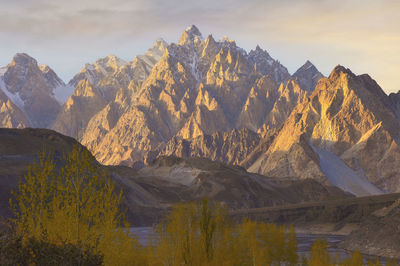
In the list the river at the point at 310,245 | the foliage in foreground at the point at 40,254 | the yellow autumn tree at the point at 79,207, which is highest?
the yellow autumn tree at the point at 79,207

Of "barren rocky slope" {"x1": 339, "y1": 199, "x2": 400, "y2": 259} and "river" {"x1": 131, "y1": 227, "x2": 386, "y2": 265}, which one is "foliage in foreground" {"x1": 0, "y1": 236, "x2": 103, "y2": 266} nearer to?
"river" {"x1": 131, "y1": 227, "x2": 386, "y2": 265}

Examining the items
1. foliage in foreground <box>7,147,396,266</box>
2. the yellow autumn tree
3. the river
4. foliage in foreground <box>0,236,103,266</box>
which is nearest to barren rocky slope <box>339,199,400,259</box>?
the river

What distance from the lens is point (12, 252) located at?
2872cm

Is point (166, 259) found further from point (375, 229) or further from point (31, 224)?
point (375, 229)

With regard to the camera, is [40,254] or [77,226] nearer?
[40,254]

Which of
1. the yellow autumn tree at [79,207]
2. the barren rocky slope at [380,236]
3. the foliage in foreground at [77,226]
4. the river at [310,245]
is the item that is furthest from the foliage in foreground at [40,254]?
the barren rocky slope at [380,236]

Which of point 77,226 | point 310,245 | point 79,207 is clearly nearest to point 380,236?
point 310,245

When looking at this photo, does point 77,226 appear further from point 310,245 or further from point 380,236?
point 310,245

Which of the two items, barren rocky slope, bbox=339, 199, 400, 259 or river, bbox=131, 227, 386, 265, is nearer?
river, bbox=131, 227, 386, 265

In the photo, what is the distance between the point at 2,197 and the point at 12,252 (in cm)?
15397

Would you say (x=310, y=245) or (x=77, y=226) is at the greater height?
(x=77, y=226)

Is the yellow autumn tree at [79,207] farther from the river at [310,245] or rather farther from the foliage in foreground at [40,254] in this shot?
the river at [310,245]

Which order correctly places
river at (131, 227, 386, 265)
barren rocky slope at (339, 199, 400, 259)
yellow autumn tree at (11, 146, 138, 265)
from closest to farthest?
yellow autumn tree at (11, 146, 138, 265) → river at (131, 227, 386, 265) → barren rocky slope at (339, 199, 400, 259)

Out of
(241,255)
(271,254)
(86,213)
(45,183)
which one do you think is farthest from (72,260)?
(271,254)
